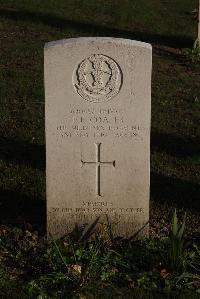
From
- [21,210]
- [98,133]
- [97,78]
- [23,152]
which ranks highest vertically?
[97,78]

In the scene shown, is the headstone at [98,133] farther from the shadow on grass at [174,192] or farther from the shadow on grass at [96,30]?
the shadow on grass at [96,30]

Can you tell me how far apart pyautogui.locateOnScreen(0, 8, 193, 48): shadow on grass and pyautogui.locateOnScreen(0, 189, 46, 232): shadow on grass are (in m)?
7.53

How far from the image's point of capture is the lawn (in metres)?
6.44

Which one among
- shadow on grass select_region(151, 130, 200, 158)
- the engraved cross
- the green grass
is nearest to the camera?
the engraved cross

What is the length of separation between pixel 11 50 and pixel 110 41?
7680 mm

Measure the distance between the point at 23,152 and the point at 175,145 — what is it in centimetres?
193

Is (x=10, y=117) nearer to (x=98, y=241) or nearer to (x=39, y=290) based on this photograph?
(x=98, y=241)

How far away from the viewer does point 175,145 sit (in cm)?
800

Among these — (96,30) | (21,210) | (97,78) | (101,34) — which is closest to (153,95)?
(101,34)

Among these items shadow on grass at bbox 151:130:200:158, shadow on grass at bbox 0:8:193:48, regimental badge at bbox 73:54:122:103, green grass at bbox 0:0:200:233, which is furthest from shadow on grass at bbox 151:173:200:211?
shadow on grass at bbox 0:8:193:48

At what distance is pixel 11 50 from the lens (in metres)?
12.4

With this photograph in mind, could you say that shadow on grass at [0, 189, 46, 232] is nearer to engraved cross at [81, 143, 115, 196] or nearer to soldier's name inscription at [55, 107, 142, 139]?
engraved cross at [81, 143, 115, 196]

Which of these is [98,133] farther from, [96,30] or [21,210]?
[96,30]

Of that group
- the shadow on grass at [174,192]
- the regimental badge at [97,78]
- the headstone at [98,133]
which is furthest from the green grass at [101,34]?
the regimental badge at [97,78]
